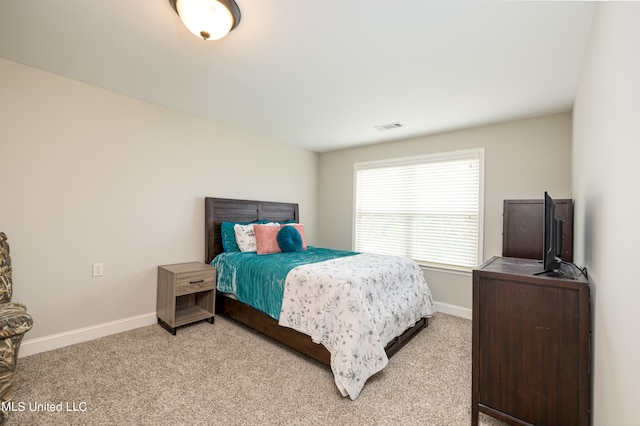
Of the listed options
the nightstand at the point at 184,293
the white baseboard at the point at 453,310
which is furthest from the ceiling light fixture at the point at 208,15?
the white baseboard at the point at 453,310

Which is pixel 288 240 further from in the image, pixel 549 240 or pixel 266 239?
pixel 549 240

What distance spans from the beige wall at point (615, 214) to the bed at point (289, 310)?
50.3 inches

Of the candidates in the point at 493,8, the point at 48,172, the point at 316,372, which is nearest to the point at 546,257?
the point at 493,8

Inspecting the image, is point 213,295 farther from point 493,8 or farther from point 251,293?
point 493,8

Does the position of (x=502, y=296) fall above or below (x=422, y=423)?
above

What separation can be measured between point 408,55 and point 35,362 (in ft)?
12.3

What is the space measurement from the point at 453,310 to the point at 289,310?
234cm

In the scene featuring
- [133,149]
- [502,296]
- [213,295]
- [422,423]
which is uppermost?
[133,149]

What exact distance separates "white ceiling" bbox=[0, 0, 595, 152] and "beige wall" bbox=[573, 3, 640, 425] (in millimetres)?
524

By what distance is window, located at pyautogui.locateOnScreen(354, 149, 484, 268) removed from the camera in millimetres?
3551

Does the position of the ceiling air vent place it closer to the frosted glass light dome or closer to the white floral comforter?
the white floral comforter

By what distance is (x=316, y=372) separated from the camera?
86.4 inches

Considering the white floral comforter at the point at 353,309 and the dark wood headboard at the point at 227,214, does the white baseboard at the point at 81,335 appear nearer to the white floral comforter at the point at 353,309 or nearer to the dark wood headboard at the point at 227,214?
the dark wood headboard at the point at 227,214

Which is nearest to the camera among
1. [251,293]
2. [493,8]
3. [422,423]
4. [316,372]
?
[493,8]
